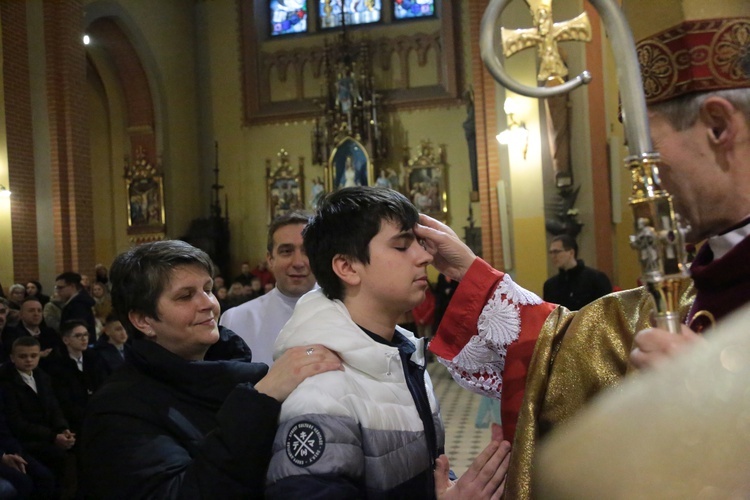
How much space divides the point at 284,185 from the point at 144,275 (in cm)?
1443

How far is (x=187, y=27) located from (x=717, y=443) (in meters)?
16.9

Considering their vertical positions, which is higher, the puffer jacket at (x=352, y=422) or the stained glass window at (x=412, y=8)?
the stained glass window at (x=412, y=8)

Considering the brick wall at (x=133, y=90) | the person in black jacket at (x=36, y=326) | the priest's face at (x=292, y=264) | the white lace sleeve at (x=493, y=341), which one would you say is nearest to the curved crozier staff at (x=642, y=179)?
the white lace sleeve at (x=493, y=341)

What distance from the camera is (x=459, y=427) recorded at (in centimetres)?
733

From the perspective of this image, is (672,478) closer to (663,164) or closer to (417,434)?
(663,164)

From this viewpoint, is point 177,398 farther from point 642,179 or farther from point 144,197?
point 144,197

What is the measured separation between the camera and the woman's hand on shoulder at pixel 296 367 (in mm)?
1534

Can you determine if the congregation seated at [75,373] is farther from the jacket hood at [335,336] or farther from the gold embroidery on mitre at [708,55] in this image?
the gold embroidery on mitre at [708,55]

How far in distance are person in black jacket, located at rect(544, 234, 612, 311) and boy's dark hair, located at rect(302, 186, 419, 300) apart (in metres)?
4.22

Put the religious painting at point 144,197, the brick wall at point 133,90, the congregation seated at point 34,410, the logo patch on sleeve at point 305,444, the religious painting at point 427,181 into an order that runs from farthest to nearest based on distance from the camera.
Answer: the religious painting at point 427,181 → the religious painting at point 144,197 → the brick wall at point 133,90 → the congregation seated at point 34,410 → the logo patch on sleeve at point 305,444

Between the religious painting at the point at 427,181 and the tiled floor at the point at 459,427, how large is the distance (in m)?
5.45

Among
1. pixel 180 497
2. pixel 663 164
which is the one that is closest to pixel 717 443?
pixel 663 164

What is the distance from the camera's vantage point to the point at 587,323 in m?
1.69

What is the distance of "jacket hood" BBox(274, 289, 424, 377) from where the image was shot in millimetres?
1557
